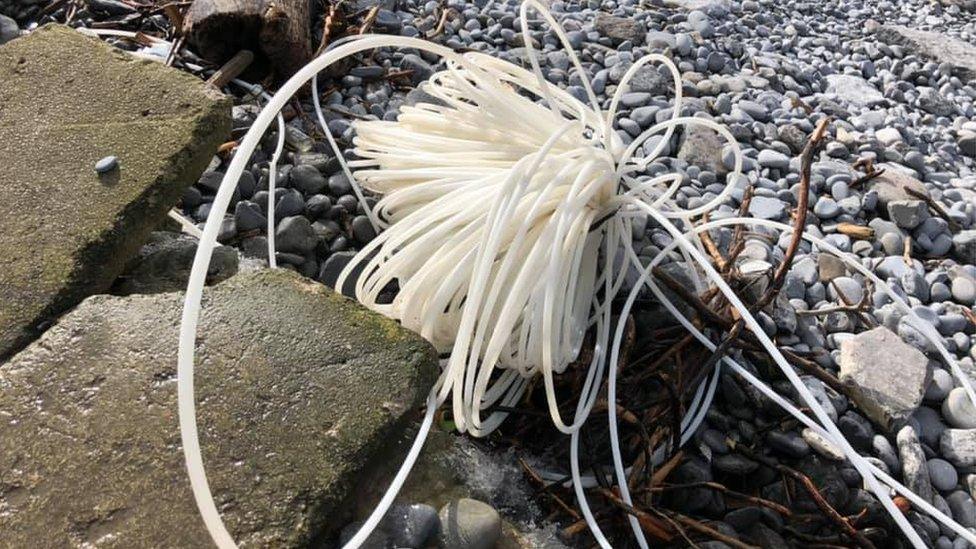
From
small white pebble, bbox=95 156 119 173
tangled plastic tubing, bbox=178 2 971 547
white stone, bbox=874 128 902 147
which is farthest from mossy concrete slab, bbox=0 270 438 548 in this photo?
A: white stone, bbox=874 128 902 147

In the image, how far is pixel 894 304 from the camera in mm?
2172

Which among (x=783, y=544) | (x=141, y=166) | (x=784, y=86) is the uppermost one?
(x=141, y=166)

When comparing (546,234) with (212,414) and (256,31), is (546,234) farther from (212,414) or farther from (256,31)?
(256,31)

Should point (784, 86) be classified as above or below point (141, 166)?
below

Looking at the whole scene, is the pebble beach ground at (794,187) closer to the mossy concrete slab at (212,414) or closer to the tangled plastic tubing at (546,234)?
the tangled plastic tubing at (546,234)

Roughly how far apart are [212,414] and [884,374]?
4.74 feet

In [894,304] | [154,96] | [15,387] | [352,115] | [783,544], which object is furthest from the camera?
[352,115]

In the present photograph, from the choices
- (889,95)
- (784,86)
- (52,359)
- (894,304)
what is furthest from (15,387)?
(889,95)

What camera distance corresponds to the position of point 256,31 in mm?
2432

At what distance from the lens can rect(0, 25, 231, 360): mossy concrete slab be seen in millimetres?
1685

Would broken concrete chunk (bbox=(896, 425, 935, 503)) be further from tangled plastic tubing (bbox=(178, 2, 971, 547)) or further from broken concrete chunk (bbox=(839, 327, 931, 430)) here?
tangled plastic tubing (bbox=(178, 2, 971, 547))

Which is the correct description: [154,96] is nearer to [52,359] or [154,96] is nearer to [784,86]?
[52,359]

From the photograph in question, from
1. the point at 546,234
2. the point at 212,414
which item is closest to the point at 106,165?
the point at 212,414

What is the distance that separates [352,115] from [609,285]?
1.01 meters
